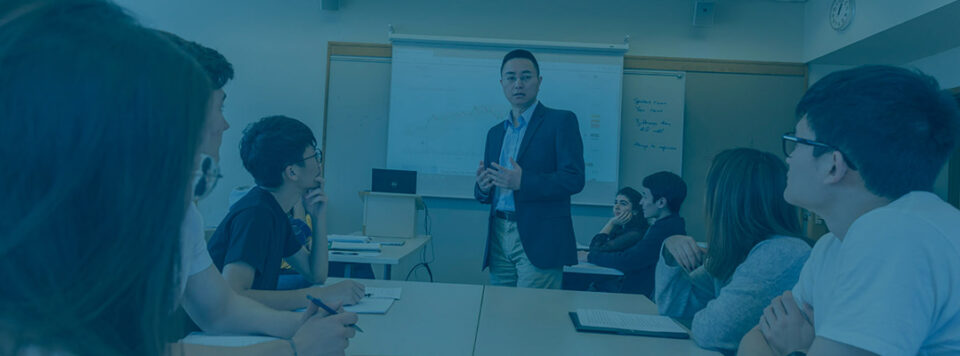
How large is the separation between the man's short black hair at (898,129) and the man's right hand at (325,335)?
1.05 metres

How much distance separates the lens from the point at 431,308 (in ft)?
5.65

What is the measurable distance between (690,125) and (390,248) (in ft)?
9.06

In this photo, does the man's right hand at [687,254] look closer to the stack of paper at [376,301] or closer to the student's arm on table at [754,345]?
the student's arm on table at [754,345]

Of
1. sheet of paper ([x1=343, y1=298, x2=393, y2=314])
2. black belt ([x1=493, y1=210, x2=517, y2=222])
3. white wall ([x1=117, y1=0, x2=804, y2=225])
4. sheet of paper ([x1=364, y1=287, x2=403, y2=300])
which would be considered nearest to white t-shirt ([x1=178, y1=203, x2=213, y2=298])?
sheet of paper ([x1=343, y1=298, x2=393, y2=314])

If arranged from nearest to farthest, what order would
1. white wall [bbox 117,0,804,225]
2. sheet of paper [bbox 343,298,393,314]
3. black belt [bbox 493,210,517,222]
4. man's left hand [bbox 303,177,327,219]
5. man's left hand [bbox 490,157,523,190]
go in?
sheet of paper [bbox 343,298,393,314], man's left hand [bbox 303,177,327,219], man's left hand [bbox 490,157,523,190], black belt [bbox 493,210,517,222], white wall [bbox 117,0,804,225]

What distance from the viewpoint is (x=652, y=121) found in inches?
176

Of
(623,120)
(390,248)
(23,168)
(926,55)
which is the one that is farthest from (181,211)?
(926,55)

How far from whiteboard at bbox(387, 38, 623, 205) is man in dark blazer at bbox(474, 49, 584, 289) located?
183cm

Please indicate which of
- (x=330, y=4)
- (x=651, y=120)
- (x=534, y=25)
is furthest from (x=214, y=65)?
(x=651, y=120)

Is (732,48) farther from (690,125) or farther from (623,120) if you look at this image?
(623,120)

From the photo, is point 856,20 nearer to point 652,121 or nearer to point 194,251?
point 652,121

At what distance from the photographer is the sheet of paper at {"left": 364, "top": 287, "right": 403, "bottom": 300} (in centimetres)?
182

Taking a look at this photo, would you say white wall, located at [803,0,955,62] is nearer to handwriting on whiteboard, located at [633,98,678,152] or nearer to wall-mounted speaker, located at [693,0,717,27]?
wall-mounted speaker, located at [693,0,717,27]

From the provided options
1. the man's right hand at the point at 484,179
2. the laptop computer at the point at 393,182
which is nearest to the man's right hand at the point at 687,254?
the man's right hand at the point at 484,179
